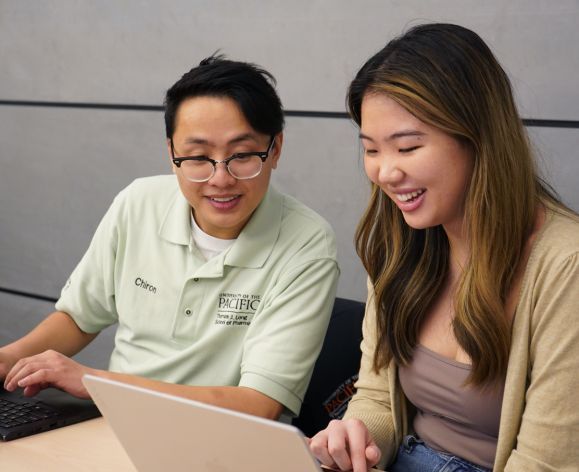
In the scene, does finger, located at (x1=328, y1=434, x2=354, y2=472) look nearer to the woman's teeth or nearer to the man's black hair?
the woman's teeth

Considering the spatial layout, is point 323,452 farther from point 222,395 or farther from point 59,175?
point 59,175

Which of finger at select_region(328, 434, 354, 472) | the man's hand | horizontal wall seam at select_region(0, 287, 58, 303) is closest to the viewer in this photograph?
finger at select_region(328, 434, 354, 472)

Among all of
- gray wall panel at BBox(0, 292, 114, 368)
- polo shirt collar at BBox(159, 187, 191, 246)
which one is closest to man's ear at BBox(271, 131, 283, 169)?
polo shirt collar at BBox(159, 187, 191, 246)

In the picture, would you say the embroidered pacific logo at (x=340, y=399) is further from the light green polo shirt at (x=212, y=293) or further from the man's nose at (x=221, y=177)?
the man's nose at (x=221, y=177)

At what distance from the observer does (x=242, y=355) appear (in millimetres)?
1830

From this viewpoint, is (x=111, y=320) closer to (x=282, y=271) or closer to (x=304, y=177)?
(x=282, y=271)

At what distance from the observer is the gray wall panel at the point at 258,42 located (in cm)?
212

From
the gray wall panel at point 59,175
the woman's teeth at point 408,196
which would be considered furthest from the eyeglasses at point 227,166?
the gray wall panel at point 59,175

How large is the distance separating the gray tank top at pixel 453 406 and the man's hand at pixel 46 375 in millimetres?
603

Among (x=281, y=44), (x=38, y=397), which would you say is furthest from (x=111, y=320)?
(x=281, y=44)

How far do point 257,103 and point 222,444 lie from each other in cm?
92

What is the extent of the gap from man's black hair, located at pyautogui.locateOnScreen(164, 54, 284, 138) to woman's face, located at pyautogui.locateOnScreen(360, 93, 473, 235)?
35cm

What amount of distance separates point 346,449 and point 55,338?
0.88 m

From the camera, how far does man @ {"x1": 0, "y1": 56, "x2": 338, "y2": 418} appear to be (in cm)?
175
